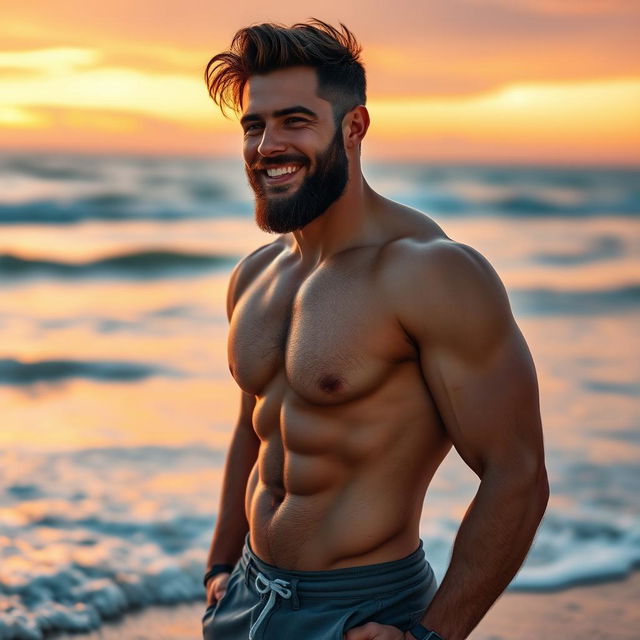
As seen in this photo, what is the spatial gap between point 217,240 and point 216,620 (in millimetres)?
18084

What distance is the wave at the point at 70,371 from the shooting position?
9453mm

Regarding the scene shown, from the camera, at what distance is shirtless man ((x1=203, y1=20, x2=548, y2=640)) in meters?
2.24

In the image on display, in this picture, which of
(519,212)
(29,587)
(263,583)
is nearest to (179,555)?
(29,587)

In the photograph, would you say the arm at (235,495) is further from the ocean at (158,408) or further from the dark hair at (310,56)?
the ocean at (158,408)

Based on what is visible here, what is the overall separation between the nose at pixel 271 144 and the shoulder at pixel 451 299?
1.41 feet

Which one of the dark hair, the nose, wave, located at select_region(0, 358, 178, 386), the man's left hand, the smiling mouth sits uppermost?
the dark hair

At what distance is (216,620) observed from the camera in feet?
8.92

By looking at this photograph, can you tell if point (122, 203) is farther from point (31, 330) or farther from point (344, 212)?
point (344, 212)

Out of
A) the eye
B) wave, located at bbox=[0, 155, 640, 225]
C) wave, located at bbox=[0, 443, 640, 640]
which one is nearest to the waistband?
the eye

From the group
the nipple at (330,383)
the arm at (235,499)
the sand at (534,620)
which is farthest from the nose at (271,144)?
the sand at (534,620)

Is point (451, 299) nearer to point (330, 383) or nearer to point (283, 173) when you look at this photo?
point (330, 383)

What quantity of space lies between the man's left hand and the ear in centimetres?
107

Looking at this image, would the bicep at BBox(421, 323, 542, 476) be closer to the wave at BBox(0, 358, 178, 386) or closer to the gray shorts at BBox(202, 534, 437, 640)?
the gray shorts at BBox(202, 534, 437, 640)

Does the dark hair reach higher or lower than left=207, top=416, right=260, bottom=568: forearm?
higher
